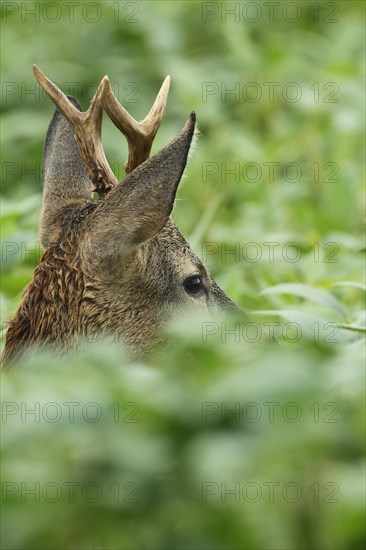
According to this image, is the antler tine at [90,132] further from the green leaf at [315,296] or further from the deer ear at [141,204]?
the green leaf at [315,296]

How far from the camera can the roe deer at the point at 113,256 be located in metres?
4.16

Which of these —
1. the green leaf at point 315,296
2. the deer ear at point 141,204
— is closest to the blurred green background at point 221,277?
the green leaf at point 315,296

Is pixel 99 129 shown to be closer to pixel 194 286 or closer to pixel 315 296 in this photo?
pixel 194 286

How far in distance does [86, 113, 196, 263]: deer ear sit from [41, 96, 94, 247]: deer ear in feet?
1.30

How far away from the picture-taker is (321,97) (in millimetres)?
9086

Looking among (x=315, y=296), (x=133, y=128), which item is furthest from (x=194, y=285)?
(x=133, y=128)

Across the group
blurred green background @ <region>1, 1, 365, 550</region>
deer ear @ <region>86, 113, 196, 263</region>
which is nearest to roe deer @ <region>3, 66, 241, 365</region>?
deer ear @ <region>86, 113, 196, 263</region>

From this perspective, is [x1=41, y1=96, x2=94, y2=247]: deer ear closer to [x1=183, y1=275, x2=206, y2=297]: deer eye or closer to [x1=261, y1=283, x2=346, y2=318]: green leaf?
[x1=183, y1=275, x2=206, y2=297]: deer eye

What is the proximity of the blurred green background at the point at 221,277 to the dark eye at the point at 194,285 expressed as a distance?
0.65 ft

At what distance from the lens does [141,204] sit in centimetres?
415

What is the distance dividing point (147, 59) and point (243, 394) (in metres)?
8.06

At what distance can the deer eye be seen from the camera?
4594 millimetres

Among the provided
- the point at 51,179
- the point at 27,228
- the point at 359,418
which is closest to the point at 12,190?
the point at 27,228

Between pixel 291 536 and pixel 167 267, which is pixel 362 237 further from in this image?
pixel 291 536
